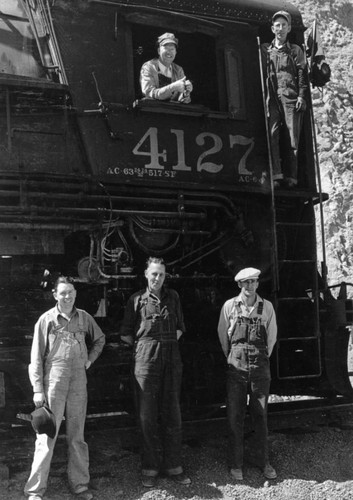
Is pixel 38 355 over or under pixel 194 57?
under

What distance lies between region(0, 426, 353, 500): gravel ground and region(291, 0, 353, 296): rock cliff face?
10.1m

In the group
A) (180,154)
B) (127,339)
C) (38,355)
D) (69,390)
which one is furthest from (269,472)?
(180,154)

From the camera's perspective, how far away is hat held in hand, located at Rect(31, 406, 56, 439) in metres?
4.50

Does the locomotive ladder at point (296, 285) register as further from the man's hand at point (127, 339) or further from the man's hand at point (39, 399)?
the man's hand at point (39, 399)

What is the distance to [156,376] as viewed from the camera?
16.7ft

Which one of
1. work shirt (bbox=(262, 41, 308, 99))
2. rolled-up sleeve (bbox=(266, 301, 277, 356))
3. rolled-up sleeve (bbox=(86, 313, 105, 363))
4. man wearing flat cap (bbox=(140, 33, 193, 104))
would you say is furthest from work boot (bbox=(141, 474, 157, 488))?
work shirt (bbox=(262, 41, 308, 99))

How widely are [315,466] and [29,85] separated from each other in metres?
4.10

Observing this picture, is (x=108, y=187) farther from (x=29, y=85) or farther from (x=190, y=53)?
(x=190, y=53)

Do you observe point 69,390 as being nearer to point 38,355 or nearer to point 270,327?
point 38,355

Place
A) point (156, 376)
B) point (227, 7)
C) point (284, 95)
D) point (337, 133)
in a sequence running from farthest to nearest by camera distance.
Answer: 1. point (337, 133)
2. point (227, 7)
3. point (284, 95)
4. point (156, 376)

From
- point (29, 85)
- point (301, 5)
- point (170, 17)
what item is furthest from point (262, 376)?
point (301, 5)

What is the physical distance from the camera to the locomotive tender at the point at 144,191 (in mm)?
5492

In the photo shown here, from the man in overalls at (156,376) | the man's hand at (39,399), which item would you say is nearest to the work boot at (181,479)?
the man in overalls at (156,376)

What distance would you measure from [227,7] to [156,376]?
3.82 metres
